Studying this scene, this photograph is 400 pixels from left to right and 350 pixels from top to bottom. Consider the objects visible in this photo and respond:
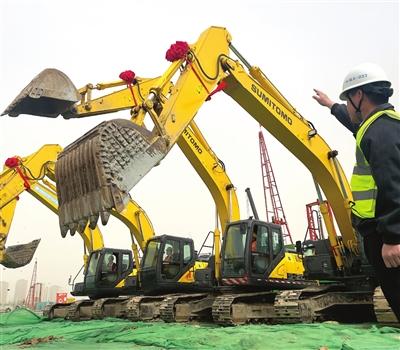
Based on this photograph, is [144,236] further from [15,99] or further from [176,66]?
[176,66]

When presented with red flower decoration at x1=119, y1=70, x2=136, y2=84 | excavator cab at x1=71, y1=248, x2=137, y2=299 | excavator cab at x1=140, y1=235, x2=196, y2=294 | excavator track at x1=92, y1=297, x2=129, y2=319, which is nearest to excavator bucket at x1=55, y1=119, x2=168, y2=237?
red flower decoration at x1=119, y1=70, x2=136, y2=84

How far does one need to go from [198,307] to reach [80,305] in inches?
263

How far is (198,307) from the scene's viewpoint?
1153 centimetres

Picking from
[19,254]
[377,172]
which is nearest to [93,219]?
[377,172]

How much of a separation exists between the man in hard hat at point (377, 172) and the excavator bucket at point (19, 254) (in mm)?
15034

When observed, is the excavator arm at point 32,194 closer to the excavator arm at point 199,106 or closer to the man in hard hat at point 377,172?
the excavator arm at point 199,106

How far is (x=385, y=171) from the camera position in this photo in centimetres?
222

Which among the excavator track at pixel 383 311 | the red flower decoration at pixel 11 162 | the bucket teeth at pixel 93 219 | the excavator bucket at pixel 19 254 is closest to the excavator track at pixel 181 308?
the excavator track at pixel 383 311

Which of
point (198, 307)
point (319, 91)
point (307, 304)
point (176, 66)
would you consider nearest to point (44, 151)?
point (198, 307)

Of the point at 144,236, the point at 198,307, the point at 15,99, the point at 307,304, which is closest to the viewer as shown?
the point at 307,304

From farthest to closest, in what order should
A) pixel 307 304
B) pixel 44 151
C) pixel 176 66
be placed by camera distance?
pixel 44 151 < pixel 307 304 < pixel 176 66

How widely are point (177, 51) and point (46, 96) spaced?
3.32m

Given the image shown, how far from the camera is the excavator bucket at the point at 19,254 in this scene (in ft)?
51.6

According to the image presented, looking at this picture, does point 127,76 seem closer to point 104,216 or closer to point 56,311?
point 104,216
